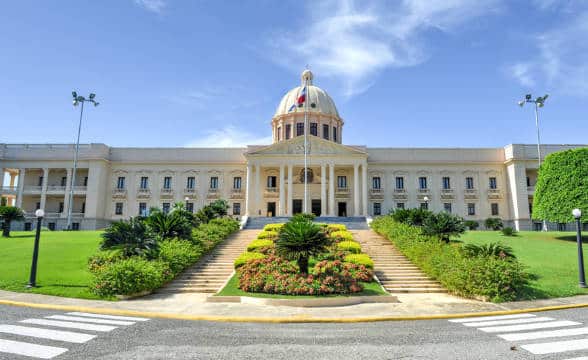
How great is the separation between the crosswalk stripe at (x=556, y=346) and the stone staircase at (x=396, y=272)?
815cm

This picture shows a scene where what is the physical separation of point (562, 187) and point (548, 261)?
13.4 metres

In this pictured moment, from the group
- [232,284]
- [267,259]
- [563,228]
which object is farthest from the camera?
[563,228]

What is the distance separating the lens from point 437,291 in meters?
15.8

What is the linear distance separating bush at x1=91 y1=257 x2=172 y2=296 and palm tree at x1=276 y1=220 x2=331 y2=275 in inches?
198

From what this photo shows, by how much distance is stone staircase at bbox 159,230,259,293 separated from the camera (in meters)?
15.9

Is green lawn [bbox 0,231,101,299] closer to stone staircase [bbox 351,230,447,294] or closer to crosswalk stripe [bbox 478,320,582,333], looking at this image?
stone staircase [bbox 351,230,447,294]

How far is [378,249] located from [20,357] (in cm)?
1919

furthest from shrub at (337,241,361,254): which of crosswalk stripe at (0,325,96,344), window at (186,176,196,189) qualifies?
window at (186,176,196,189)

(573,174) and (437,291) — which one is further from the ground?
(573,174)

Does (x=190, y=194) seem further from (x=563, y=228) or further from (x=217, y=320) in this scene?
(x=563, y=228)

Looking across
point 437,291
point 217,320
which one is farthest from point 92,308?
point 437,291

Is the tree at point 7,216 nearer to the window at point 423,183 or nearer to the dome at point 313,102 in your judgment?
the dome at point 313,102

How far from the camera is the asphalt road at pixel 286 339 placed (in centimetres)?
706

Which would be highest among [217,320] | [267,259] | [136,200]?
[136,200]
